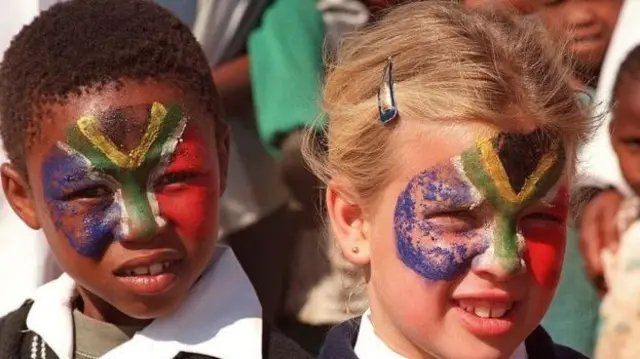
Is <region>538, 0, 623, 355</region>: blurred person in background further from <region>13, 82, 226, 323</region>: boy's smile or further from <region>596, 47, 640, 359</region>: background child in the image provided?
<region>13, 82, 226, 323</region>: boy's smile

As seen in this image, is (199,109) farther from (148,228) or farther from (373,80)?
(373,80)

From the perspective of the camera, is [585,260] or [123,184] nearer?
[123,184]

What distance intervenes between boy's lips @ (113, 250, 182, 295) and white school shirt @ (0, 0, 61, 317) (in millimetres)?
607

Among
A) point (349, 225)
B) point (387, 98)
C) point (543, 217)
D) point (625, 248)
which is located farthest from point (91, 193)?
point (625, 248)

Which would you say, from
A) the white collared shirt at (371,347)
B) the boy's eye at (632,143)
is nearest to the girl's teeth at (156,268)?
the white collared shirt at (371,347)

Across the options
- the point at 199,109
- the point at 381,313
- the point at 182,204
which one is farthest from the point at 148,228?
the point at 381,313

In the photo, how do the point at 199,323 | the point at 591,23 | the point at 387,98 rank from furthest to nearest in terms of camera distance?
the point at 591,23
the point at 199,323
the point at 387,98

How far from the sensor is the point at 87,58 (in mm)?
2385

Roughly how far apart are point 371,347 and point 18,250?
3.60 ft

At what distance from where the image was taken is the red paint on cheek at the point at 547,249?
6.66 feet

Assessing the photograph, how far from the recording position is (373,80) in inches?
85.3

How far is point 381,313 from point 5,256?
1149 millimetres

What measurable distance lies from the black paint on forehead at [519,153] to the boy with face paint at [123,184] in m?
0.62

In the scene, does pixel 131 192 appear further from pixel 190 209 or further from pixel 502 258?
pixel 502 258
